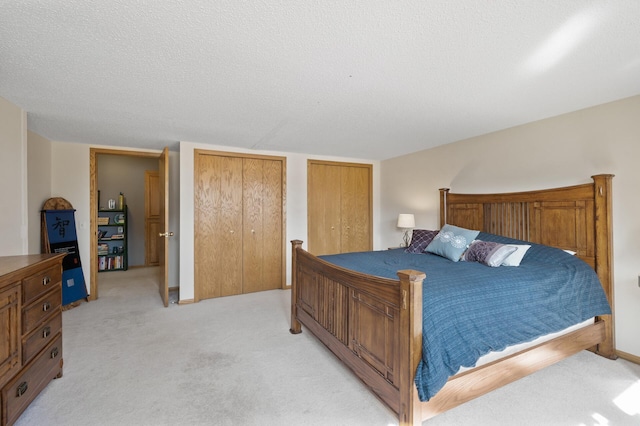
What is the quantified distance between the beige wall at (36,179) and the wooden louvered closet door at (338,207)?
3.49 m

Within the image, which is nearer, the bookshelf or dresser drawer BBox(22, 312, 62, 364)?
dresser drawer BBox(22, 312, 62, 364)

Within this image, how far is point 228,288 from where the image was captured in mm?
4203

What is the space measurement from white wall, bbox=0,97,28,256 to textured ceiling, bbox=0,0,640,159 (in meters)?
0.16

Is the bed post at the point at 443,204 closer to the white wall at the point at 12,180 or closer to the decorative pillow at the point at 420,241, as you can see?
the decorative pillow at the point at 420,241

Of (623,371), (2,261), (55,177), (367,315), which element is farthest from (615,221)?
(55,177)

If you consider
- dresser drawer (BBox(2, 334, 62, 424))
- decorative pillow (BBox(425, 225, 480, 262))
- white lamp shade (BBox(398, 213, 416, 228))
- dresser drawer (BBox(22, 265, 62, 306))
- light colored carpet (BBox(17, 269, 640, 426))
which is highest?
white lamp shade (BBox(398, 213, 416, 228))

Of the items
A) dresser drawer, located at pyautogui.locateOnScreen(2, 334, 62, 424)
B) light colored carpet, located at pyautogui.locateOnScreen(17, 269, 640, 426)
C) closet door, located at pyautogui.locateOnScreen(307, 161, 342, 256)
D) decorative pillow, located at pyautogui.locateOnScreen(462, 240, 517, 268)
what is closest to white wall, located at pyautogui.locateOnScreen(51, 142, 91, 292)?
light colored carpet, located at pyautogui.locateOnScreen(17, 269, 640, 426)

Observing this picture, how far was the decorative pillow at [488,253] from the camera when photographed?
99.1 inches

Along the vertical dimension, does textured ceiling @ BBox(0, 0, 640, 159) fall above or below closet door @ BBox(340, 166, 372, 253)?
above

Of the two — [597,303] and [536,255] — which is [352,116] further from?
[597,303]

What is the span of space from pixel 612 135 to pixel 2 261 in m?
4.83

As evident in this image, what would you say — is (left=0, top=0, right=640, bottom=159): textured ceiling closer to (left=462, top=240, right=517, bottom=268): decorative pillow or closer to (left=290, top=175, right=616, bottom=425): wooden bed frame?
(left=290, top=175, right=616, bottom=425): wooden bed frame

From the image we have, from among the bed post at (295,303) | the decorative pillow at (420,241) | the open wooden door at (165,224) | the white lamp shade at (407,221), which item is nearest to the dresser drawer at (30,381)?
the open wooden door at (165,224)

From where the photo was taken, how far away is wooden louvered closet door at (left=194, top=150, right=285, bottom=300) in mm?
4039
